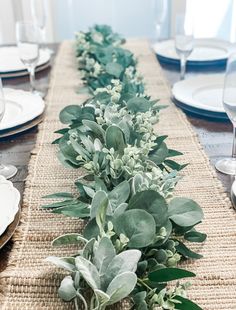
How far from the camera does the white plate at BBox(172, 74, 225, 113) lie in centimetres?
119

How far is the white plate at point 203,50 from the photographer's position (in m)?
1.57

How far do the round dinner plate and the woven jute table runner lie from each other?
45 cm

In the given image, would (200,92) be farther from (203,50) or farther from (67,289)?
(67,289)

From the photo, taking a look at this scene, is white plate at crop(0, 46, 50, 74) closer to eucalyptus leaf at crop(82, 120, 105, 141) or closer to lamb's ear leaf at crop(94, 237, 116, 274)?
eucalyptus leaf at crop(82, 120, 105, 141)

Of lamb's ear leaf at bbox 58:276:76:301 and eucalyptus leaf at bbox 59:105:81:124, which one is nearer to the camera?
lamb's ear leaf at bbox 58:276:76:301

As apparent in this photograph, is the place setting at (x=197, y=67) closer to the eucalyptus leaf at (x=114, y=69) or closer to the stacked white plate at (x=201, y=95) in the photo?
the stacked white plate at (x=201, y=95)

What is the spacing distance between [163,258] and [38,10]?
4.60 feet

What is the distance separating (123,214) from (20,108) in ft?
2.27

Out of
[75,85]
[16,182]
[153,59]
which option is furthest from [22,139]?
[153,59]

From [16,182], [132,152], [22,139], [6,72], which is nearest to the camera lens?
[132,152]

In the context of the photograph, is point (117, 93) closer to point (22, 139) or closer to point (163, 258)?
point (22, 139)

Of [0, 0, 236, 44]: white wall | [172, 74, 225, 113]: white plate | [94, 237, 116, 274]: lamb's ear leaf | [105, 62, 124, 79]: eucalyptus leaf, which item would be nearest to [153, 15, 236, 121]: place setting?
[172, 74, 225, 113]: white plate

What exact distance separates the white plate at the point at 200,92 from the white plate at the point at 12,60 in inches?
20.4

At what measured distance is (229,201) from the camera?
0.78m
